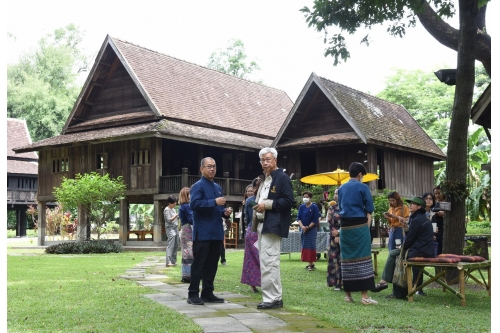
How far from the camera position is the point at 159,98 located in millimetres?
24578

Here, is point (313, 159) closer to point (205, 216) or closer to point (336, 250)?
point (336, 250)

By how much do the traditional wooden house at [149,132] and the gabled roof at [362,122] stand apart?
9.13 ft

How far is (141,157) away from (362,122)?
887 centimetres

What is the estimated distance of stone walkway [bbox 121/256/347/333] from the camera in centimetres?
586

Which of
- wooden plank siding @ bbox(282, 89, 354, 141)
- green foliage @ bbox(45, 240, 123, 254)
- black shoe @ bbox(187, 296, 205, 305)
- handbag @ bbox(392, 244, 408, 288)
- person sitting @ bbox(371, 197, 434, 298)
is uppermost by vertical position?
wooden plank siding @ bbox(282, 89, 354, 141)

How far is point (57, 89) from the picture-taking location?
48.3 meters

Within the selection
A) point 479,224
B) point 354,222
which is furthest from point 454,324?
point 479,224

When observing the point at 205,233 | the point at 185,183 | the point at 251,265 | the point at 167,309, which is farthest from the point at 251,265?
the point at 185,183

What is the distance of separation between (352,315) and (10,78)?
146ft

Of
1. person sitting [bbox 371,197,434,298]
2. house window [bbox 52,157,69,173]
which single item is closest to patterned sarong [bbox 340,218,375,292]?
person sitting [bbox 371,197,434,298]

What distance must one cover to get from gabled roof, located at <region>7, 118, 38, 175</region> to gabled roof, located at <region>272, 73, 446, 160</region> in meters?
22.2

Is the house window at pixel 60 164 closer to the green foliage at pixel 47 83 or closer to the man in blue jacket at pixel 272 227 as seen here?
the green foliage at pixel 47 83

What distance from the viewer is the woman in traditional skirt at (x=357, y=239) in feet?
25.4

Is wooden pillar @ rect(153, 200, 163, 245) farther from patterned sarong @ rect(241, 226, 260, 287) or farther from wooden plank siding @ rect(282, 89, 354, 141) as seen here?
patterned sarong @ rect(241, 226, 260, 287)
